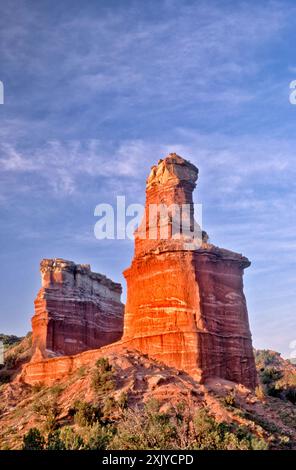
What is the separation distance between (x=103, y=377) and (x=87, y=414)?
446cm

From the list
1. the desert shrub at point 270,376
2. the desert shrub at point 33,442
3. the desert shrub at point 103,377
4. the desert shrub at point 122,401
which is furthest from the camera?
the desert shrub at point 270,376

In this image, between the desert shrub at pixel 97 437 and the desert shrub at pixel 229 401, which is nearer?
the desert shrub at pixel 97 437

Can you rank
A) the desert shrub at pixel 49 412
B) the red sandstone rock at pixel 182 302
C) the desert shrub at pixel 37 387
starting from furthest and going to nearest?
the desert shrub at pixel 37 387
the red sandstone rock at pixel 182 302
the desert shrub at pixel 49 412

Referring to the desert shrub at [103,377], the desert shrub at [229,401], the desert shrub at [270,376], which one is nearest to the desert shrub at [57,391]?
the desert shrub at [103,377]

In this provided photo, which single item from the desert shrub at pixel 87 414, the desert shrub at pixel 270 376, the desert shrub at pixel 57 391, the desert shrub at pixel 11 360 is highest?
the desert shrub at pixel 11 360

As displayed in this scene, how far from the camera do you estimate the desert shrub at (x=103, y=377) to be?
35.1 meters

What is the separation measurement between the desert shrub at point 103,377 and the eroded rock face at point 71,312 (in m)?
24.5

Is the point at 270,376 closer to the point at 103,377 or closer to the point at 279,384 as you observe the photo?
the point at 279,384

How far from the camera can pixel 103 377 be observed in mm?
35938

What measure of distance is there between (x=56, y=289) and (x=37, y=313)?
350cm

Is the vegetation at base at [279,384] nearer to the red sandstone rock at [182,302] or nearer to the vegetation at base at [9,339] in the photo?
the red sandstone rock at [182,302]

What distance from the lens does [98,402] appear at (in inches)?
1318

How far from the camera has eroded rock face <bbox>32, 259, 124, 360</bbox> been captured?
208 feet
